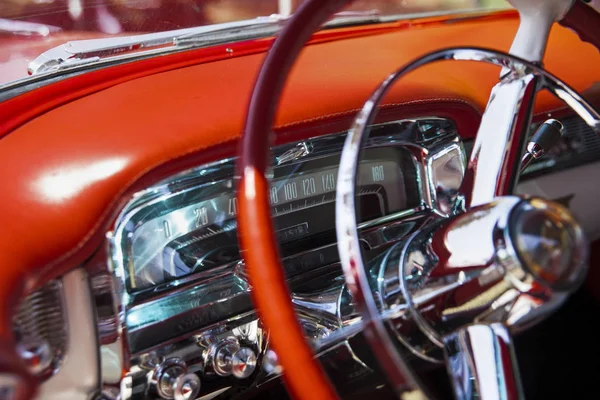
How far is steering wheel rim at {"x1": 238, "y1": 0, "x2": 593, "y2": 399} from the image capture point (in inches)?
21.3

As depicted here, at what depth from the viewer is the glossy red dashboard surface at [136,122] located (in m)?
0.76

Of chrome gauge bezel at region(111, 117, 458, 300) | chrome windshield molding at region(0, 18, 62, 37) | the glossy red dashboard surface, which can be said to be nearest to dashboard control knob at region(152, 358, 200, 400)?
chrome gauge bezel at region(111, 117, 458, 300)

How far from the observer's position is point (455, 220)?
2.24 feet

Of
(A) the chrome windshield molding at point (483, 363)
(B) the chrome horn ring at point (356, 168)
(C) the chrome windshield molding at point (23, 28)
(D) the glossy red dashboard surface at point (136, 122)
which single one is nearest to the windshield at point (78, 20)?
(C) the chrome windshield molding at point (23, 28)

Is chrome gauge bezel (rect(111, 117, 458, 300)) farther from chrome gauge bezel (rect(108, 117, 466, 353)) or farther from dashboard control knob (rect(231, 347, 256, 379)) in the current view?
dashboard control knob (rect(231, 347, 256, 379))

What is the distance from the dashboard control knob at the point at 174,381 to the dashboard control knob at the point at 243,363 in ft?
0.20

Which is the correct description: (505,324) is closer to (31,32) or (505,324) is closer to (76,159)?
(76,159)

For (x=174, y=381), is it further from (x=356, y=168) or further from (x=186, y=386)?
(x=356, y=168)

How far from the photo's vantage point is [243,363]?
3.09 feet

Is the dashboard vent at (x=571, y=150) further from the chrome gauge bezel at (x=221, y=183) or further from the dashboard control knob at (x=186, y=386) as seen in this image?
the dashboard control knob at (x=186, y=386)

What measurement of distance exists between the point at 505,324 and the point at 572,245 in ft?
0.36

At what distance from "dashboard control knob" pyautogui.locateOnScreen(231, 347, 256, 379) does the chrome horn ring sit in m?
0.34

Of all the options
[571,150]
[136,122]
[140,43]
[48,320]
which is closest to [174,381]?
[48,320]

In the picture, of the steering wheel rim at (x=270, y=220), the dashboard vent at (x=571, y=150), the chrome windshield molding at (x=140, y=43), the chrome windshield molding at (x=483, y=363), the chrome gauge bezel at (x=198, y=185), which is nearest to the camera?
the steering wheel rim at (x=270, y=220)
